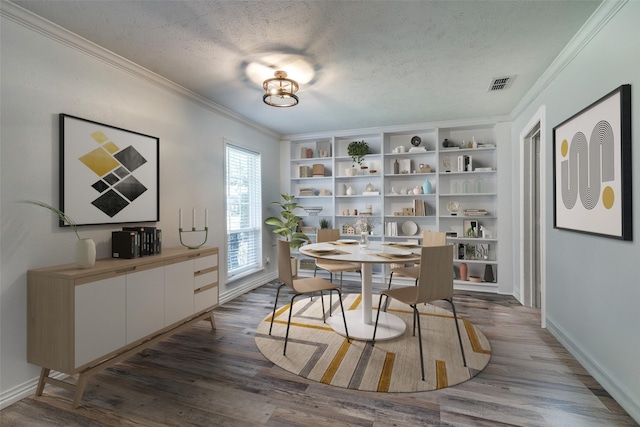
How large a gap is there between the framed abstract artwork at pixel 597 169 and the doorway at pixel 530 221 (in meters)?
1.17

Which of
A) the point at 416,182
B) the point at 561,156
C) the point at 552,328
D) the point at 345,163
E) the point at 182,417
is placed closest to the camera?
the point at 182,417

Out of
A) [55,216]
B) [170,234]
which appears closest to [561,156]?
[170,234]

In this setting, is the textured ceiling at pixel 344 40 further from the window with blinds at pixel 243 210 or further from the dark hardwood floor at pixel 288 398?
the dark hardwood floor at pixel 288 398

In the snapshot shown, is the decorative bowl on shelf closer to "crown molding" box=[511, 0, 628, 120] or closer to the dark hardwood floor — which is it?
the dark hardwood floor

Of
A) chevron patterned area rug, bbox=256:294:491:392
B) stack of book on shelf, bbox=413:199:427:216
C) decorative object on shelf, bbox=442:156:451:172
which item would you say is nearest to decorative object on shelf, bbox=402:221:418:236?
stack of book on shelf, bbox=413:199:427:216

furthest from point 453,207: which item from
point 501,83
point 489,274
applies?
point 501,83

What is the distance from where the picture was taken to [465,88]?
3412mm

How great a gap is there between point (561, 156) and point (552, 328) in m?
1.65

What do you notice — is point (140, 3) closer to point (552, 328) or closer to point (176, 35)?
point (176, 35)

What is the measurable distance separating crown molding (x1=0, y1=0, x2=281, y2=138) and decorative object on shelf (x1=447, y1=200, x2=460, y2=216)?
386cm

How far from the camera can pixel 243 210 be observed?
15.3 feet

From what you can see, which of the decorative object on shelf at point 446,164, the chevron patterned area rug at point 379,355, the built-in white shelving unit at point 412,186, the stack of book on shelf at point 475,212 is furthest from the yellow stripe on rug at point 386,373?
the decorative object on shelf at point 446,164

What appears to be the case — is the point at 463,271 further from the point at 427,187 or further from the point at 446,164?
the point at 446,164

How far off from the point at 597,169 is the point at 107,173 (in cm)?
377
